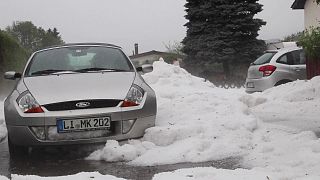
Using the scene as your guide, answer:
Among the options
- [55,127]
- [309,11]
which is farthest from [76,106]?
[309,11]

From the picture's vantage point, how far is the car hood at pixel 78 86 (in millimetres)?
5469

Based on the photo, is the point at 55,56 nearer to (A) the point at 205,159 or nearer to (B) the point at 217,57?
(A) the point at 205,159

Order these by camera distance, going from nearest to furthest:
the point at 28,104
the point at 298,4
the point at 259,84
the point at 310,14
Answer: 1. the point at 28,104
2. the point at 259,84
3. the point at 310,14
4. the point at 298,4

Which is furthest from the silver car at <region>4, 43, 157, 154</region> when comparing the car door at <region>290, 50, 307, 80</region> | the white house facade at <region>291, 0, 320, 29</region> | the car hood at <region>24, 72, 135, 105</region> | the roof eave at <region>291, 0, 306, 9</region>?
the roof eave at <region>291, 0, 306, 9</region>

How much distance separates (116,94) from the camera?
5598 millimetres

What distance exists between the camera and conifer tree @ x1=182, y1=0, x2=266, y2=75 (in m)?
25.8

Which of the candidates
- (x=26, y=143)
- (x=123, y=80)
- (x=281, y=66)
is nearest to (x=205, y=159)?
(x=123, y=80)

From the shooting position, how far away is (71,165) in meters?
5.19

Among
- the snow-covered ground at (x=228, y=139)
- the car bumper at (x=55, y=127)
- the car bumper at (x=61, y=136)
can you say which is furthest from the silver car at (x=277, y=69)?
the car bumper at (x=61, y=136)

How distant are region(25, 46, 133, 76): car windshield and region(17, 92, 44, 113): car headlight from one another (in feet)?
2.62

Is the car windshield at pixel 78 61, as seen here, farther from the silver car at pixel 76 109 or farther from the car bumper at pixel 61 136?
the car bumper at pixel 61 136

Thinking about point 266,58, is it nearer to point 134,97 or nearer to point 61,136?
point 134,97

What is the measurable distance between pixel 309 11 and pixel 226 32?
4473 mm

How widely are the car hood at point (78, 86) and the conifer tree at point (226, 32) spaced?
2006 centimetres
